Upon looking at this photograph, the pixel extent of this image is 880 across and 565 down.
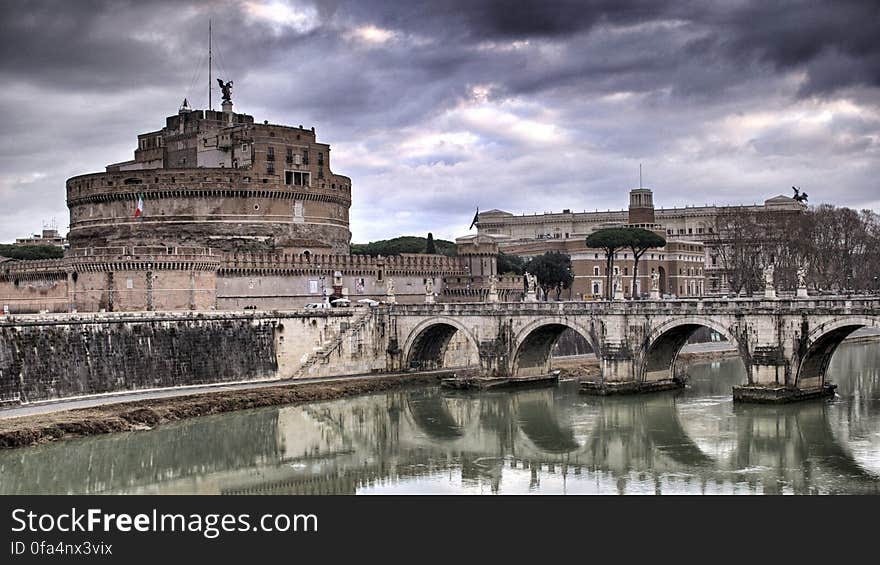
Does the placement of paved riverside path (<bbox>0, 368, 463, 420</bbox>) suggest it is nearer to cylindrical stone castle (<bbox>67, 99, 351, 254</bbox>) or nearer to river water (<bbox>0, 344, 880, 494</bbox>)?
river water (<bbox>0, 344, 880, 494</bbox>)

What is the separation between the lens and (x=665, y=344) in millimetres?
37969

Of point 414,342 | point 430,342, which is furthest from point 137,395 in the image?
point 430,342

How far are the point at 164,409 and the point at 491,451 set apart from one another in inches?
391

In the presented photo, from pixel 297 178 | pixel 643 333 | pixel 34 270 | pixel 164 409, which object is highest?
pixel 297 178

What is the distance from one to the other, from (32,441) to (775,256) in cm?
4354

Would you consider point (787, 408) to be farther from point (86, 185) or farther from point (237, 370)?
point (86, 185)

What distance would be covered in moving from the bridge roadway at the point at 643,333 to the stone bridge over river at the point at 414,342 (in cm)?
4

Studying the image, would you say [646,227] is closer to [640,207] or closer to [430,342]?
[640,207]

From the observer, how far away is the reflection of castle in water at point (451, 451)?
82.5ft

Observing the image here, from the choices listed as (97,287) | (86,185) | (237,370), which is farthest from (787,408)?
(86,185)

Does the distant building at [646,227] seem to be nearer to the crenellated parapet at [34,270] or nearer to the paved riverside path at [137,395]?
the paved riverside path at [137,395]

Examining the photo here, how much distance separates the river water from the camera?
24.7 m
